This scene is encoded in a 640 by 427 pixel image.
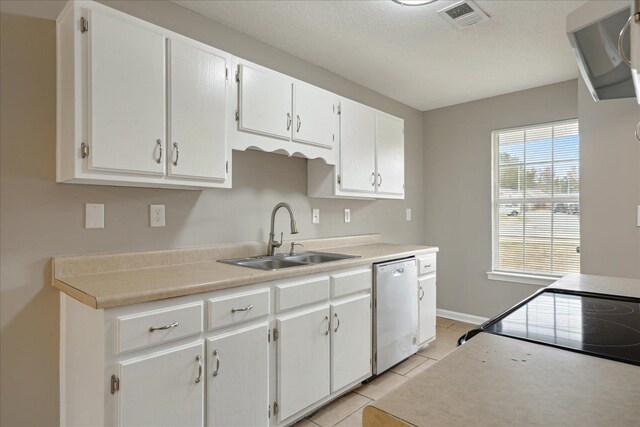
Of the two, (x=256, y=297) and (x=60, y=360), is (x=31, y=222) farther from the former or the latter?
(x=256, y=297)

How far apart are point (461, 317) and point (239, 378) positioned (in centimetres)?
318

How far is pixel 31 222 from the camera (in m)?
1.65

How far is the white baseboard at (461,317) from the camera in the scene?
4.01 m

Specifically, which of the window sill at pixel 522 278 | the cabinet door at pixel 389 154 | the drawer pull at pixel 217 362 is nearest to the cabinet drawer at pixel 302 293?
the drawer pull at pixel 217 362

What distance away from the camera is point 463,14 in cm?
225

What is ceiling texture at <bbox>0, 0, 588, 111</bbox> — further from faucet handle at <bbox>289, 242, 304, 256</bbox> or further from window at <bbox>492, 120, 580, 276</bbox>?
faucet handle at <bbox>289, 242, 304, 256</bbox>

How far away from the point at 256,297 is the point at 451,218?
3106 mm

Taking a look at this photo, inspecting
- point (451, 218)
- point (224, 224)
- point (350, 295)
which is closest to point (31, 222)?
point (224, 224)

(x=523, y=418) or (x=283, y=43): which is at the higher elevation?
(x=283, y=43)

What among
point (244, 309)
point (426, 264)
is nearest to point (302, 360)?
point (244, 309)

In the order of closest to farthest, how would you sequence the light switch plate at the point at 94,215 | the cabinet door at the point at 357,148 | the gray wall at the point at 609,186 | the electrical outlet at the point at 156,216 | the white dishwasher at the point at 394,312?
the light switch plate at the point at 94,215 → the electrical outlet at the point at 156,216 → the gray wall at the point at 609,186 → the white dishwasher at the point at 394,312 → the cabinet door at the point at 357,148

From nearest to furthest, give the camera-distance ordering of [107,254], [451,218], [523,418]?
[523,418], [107,254], [451,218]

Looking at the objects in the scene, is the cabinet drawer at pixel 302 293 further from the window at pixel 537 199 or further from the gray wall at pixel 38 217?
the window at pixel 537 199

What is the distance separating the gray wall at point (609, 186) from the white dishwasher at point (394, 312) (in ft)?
4.15
